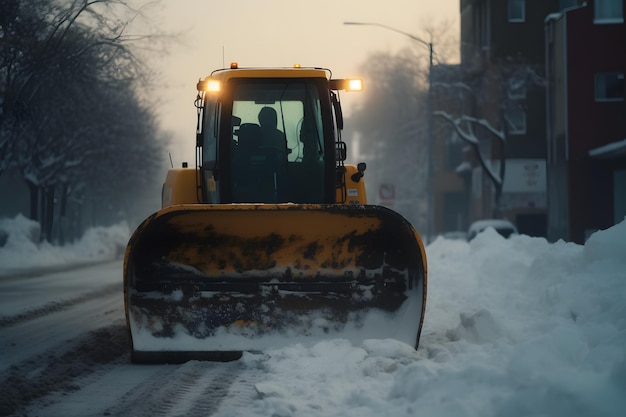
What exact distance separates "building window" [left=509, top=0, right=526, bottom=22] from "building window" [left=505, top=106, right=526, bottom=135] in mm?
4401

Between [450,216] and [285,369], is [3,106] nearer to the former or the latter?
[285,369]

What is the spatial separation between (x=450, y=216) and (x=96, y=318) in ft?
170

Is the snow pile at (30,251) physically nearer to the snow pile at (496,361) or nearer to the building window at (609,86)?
the snow pile at (496,361)

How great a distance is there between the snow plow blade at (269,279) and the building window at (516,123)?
36.9 metres

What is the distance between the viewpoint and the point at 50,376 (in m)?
7.73

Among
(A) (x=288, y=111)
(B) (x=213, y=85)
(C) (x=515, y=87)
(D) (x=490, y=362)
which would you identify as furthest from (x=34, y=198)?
(D) (x=490, y=362)

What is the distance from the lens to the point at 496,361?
688 cm

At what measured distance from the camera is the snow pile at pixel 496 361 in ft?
17.9

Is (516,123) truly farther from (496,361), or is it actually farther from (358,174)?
(496,361)

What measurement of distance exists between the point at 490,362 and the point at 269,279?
2.29 m

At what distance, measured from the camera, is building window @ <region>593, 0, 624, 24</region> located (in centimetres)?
3497

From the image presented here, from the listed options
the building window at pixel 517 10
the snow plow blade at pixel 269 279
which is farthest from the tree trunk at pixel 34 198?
the snow plow blade at pixel 269 279

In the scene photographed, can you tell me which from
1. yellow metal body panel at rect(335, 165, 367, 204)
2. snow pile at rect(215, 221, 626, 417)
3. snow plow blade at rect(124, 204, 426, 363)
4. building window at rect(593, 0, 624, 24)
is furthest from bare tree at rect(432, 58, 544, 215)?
snow plow blade at rect(124, 204, 426, 363)

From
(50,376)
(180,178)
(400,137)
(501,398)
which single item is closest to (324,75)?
(180,178)
